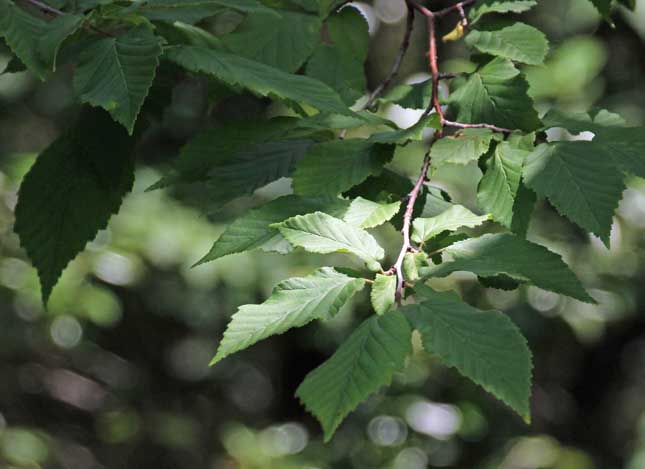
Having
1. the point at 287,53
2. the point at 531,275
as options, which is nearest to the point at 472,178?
the point at 287,53

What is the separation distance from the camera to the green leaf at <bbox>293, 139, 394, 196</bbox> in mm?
988

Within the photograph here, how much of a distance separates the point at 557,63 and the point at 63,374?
9.15 feet

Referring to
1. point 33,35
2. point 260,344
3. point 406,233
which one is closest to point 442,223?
point 406,233

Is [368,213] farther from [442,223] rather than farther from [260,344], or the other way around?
[260,344]

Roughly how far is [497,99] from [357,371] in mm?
489

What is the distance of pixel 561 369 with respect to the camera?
4.12 m

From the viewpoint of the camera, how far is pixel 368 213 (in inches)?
36.0

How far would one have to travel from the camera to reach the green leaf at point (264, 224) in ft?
2.94

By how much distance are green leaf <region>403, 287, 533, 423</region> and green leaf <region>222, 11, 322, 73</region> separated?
22.6 inches

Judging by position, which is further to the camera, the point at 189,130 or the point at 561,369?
the point at 561,369

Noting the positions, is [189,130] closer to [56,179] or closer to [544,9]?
[544,9]

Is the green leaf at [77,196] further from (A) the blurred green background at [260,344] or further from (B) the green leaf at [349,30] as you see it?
(A) the blurred green background at [260,344]

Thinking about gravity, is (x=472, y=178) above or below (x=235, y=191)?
below

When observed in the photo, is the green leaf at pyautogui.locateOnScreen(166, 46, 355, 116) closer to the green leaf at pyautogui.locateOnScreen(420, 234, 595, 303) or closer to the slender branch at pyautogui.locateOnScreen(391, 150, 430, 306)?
the slender branch at pyautogui.locateOnScreen(391, 150, 430, 306)
